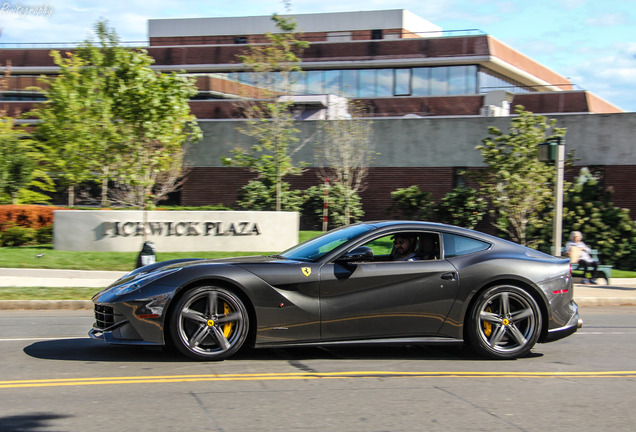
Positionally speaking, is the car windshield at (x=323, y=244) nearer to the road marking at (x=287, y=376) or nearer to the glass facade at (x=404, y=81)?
the road marking at (x=287, y=376)

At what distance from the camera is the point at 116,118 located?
19594mm

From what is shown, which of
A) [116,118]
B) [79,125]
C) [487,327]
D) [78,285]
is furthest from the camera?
[79,125]

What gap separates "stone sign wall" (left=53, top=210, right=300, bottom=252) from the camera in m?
18.0

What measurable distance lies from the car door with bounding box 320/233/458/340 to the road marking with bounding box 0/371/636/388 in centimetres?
50

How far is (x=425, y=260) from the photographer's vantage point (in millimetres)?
7094

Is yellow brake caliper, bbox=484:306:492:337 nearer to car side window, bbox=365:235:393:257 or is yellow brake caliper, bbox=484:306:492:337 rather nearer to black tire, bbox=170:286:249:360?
car side window, bbox=365:235:393:257

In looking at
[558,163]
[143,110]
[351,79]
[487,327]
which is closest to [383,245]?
[487,327]

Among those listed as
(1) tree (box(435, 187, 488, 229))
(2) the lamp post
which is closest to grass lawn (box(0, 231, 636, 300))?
(2) the lamp post

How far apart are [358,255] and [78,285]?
8.14 metres

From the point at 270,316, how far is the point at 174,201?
2361cm

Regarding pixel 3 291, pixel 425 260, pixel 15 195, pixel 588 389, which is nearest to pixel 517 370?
pixel 588 389

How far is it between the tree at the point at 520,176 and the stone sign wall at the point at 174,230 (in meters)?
6.72

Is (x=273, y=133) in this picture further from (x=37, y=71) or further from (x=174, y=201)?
(x=37, y=71)

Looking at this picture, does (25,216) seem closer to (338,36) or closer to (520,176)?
(520,176)
